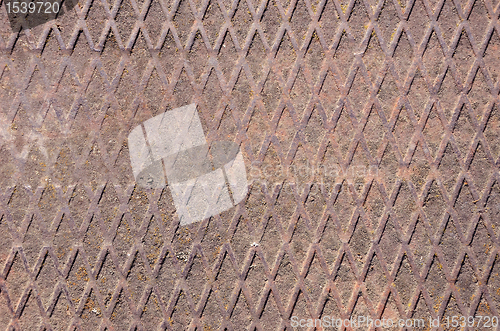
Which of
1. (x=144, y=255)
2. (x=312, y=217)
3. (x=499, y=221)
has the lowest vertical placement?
(x=144, y=255)

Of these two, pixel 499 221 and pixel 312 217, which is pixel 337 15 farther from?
pixel 499 221

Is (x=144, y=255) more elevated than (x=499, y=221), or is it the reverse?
(x=499, y=221)

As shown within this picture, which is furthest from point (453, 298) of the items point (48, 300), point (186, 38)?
point (48, 300)

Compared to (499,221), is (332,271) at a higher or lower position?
lower

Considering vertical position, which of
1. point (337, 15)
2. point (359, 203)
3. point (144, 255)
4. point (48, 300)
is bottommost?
point (48, 300)

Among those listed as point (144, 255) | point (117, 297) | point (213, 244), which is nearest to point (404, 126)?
point (213, 244)

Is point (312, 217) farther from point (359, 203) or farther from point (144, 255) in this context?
point (144, 255)
